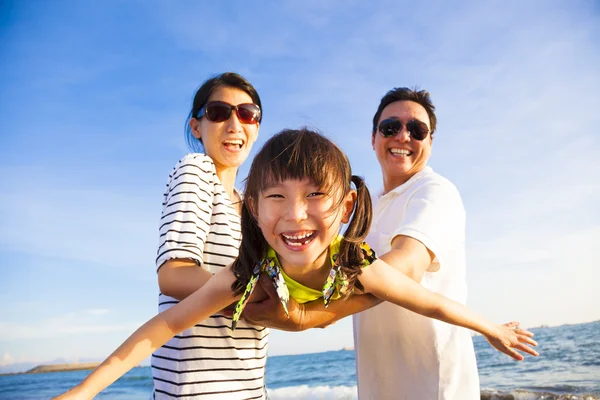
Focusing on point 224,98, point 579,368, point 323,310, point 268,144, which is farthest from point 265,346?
point 579,368

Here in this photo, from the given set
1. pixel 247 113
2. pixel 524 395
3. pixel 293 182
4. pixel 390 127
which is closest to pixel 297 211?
pixel 293 182

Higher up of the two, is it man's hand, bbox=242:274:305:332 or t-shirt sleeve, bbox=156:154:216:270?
t-shirt sleeve, bbox=156:154:216:270

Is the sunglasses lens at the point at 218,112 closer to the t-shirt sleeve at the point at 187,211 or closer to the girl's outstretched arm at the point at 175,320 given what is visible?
the t-shirt sleeve at the point at 187,211

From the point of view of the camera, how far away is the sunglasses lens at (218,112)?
122 inches

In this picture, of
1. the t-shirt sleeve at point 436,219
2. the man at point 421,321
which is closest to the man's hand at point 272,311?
the man at point 421,321

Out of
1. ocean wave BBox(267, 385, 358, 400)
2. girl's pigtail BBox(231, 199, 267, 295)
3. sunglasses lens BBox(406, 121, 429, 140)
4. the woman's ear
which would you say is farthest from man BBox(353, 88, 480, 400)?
ocean wave BBox(267, 385, 358, 400)

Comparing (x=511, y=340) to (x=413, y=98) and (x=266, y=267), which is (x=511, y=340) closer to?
(x=266, y=267)

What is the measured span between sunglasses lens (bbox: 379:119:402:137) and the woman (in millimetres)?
1820

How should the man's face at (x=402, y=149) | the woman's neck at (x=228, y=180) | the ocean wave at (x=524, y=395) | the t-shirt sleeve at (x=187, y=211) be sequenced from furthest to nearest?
the ocean wave at (x=524, y=395) → the man's face at (x=402, y=149) → the woman's neck at (x=228, y=180) → the t-shirt sleeve at (x=187, y=211)

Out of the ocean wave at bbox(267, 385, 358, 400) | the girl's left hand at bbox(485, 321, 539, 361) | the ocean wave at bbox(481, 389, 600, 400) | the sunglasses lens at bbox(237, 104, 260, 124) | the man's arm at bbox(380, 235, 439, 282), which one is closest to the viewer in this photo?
the man's arm at bbox(380, 235, 439, 282)

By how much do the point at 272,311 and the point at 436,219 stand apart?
1375 millimetres

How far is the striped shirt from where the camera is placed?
2.31 m

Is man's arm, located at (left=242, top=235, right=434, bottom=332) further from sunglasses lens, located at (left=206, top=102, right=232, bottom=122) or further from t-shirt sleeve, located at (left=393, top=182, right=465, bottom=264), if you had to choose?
sunglasses lens, located at (left=206, top=102, right=232, bottom=122)

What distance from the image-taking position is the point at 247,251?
2.24 meters
